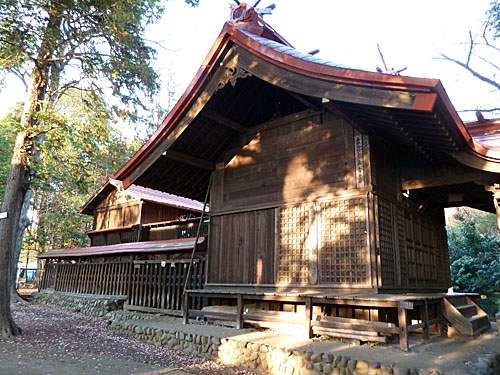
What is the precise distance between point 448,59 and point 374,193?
15.3m

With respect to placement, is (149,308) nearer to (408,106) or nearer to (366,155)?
(366,155)

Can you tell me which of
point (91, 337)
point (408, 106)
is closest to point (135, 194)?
point (91, 337)

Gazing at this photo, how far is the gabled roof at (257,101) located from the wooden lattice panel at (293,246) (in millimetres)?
2321

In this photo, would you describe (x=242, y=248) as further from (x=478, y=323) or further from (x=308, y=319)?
(x=478, y=323)

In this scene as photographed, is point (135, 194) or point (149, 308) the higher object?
point (135, 194)

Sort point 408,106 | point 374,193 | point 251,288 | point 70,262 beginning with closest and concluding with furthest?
point 408,106 → point 374,193 → point 251,288 → point 70,262

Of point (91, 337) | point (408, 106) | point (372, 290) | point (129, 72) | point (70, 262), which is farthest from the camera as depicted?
point (70, 262)

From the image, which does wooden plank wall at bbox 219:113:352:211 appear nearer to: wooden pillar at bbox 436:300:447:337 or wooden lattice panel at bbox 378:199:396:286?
wooden lattice panel at bbox 378:199:396:286

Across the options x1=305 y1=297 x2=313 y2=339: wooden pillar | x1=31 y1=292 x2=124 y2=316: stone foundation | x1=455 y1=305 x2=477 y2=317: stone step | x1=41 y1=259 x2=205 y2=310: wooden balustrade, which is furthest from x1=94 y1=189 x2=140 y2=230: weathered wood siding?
x1=455 y1=305 x2=477 y2=317: stone step

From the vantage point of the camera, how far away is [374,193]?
702cm

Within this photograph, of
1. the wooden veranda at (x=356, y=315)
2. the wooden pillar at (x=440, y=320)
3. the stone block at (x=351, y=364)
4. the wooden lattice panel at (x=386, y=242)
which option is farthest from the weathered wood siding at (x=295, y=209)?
the stone block at (x=351, y=364)

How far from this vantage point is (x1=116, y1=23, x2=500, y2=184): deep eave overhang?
5.32 metres

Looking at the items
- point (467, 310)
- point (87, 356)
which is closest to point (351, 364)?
point (467, 310)

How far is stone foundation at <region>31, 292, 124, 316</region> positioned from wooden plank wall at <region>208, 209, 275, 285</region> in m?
5.36
